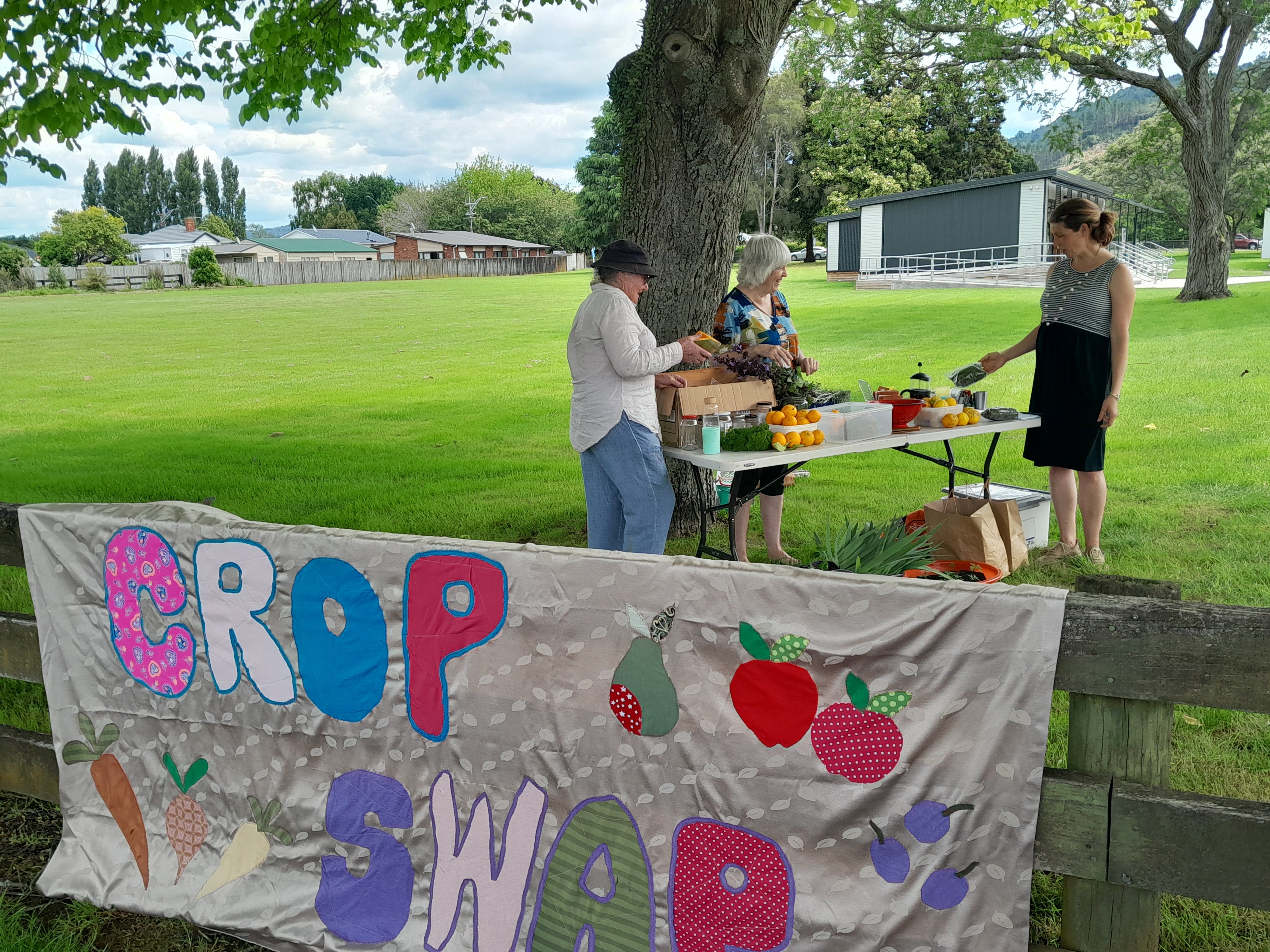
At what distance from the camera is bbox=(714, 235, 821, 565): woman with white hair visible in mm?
5414

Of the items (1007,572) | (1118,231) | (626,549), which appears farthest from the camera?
(1118,231)

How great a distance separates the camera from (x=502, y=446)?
10805 millimetres

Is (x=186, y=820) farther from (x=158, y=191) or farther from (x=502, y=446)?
(x=158, y=191)

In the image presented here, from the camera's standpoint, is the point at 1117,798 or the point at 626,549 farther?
the point at 626,549

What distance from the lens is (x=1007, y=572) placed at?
578 centimetres

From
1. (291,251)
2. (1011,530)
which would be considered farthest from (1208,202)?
(291,251)

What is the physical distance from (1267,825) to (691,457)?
3.08 m

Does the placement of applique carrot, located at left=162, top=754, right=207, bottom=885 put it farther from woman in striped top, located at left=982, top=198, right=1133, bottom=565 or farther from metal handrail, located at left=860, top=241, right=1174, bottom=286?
metal handrail, located at left=860, top=241, right=1174, bottom=286

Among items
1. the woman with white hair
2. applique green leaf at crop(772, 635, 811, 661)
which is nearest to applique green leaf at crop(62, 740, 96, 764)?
applique green leaf at crop(772, 635, 811, 661)

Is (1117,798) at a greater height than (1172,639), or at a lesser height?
lesser

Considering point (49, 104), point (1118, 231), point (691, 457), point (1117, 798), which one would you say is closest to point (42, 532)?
point (691, 457)

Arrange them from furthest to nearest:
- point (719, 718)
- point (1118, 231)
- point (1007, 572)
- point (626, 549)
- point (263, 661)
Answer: point (1118, 231), point (1007, 572), point (626, 549), point (263, 661), point (719, 718)

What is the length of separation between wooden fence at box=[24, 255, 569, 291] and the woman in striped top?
5361cm

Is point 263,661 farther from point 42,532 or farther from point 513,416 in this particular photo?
point 513,416
